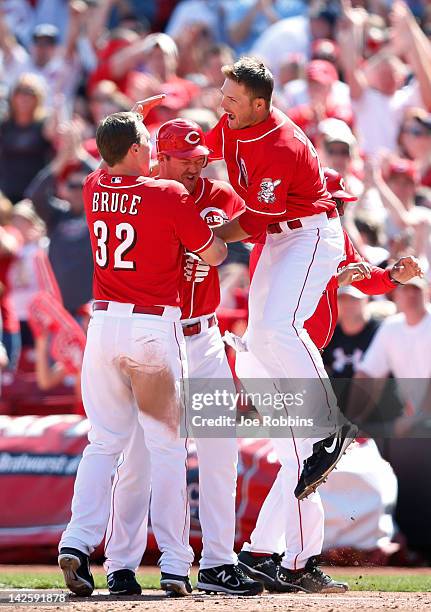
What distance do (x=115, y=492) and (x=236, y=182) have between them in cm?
163

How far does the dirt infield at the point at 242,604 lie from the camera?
5.62 meters

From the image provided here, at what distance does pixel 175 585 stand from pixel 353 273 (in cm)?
184

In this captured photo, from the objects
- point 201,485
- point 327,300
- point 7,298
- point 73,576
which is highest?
point 327,300

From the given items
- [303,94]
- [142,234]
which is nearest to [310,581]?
[142,234]

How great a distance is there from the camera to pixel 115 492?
6.34m

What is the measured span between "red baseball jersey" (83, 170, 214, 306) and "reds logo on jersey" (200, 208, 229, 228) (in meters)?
0.28

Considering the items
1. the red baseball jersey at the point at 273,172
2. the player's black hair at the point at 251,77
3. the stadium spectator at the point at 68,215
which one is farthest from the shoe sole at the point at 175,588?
the stadium spectator at the point at 68,215

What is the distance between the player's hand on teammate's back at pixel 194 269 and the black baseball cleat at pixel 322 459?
100cm

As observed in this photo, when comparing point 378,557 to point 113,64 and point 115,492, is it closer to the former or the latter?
point 115,492

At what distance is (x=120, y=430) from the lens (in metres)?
6.23

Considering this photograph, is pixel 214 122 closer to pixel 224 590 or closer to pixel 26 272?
pixel 26 272

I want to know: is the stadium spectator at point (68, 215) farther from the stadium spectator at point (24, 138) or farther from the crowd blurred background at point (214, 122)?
the stadium spectator at point (24, 138)

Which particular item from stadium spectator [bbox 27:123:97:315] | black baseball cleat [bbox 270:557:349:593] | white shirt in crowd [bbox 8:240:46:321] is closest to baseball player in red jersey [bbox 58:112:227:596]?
black baseball cleat [bbox 270:557:349:593]

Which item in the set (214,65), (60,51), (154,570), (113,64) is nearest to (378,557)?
(154,570)
